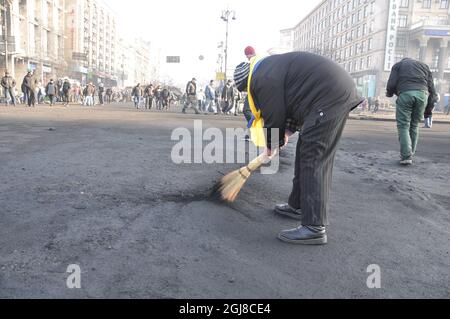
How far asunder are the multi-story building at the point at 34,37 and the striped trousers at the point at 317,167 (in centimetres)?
3866

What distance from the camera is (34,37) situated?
47781 millimetres

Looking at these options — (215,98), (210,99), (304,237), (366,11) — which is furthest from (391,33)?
(304,237)

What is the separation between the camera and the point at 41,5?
161ft

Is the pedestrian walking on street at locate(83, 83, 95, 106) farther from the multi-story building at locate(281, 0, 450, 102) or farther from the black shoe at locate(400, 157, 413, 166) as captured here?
the multi-story building at locate(281, 0, 450, 102)

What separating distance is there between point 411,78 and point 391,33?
206 feet

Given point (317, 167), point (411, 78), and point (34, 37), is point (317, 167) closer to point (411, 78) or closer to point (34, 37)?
point (411, 78)

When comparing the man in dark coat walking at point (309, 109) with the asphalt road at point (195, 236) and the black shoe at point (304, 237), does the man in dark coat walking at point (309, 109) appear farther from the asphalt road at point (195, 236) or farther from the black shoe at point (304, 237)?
the asphalt road at point (195, 236)

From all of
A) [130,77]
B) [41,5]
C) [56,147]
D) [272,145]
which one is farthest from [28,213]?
[130,77]

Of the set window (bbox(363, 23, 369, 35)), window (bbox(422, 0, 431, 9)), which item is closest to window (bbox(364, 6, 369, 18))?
window (bbox(363, 23, 369, 35))

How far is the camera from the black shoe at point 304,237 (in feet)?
9.48

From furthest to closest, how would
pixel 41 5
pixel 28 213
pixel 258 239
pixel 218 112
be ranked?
pixel 41 5
pixel 218 112
pixel 28 213
pixel 258 239
